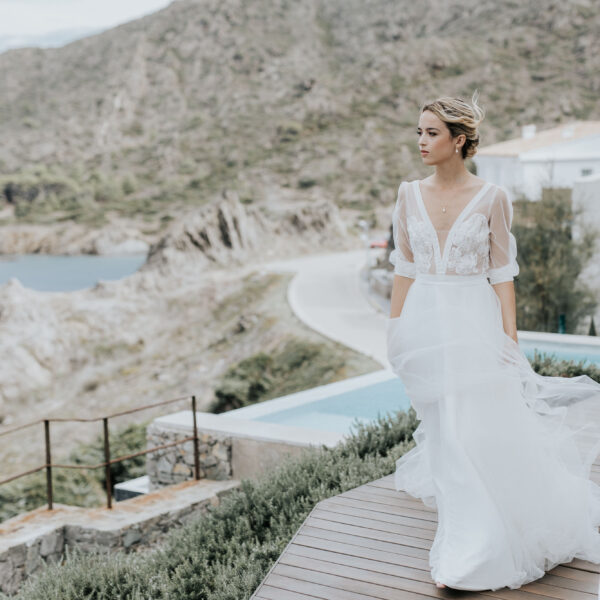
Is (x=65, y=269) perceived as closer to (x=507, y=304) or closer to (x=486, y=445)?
(x=507, y=304)

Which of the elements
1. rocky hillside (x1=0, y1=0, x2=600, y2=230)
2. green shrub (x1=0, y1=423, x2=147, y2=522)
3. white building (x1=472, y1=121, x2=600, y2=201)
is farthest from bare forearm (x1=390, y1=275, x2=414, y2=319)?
rocky hillside (x1=0, y1=0, x2=600, y2=230)

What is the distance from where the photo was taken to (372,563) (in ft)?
11.0

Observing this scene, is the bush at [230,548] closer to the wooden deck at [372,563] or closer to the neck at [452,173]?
the wooden deck at [372,563]

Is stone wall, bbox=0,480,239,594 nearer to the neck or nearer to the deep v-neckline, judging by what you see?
the deep v-neckline

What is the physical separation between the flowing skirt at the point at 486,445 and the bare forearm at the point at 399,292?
0.09 m

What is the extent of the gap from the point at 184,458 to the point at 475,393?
5105 millimetres

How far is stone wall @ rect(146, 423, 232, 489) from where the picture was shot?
24.2 ft

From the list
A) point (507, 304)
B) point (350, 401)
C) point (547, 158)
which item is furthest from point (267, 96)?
point (507, 304)

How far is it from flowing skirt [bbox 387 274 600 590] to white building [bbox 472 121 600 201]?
85.7 ft

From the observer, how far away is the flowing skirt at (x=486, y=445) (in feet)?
9.84

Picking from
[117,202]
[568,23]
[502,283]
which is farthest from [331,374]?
[568,23]

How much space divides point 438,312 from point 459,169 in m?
0.59

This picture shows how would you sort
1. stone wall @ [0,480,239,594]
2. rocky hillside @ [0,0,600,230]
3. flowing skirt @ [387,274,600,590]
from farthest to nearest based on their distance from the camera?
rocky hillside @ [0,0,600,230], stone wall @ [0,480,239,594], flowing skirt @ [387,274,600,590]

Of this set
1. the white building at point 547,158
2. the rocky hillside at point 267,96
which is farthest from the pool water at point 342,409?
the rocky hillside at point 267,96
